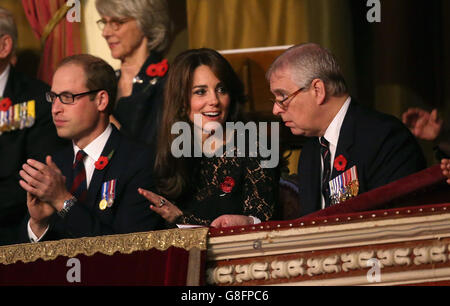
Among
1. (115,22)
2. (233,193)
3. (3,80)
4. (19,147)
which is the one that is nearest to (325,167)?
(233,193)

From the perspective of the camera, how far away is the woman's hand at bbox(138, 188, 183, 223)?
411cm

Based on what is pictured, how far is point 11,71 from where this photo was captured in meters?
5.31

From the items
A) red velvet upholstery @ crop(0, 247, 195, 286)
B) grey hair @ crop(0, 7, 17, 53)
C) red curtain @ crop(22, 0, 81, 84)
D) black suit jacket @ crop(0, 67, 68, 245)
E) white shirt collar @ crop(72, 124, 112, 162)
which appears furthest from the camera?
red curtain @ crop(22, 0, 81, 84)

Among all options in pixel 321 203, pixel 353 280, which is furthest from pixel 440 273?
pixel 321 203

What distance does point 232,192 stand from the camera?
4191 millimetres

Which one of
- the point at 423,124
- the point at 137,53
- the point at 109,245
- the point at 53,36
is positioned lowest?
the point at 109,245

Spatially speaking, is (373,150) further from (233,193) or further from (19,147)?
(19,147)

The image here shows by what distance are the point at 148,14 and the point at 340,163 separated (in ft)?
5.97

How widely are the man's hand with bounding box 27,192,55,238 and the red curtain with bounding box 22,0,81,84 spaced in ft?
4.65

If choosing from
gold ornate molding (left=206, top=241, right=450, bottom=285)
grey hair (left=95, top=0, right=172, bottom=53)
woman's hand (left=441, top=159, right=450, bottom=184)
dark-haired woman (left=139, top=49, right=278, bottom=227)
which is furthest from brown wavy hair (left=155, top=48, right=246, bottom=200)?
woman's hand (left=441, top=159, right=450, bottom=184)

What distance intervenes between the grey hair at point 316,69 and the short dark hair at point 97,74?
98cm

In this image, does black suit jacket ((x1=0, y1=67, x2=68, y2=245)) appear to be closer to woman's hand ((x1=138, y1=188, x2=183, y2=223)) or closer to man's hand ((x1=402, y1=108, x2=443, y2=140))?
woman's hand ((x1=138, y1=188, x2=183, y2=223))
